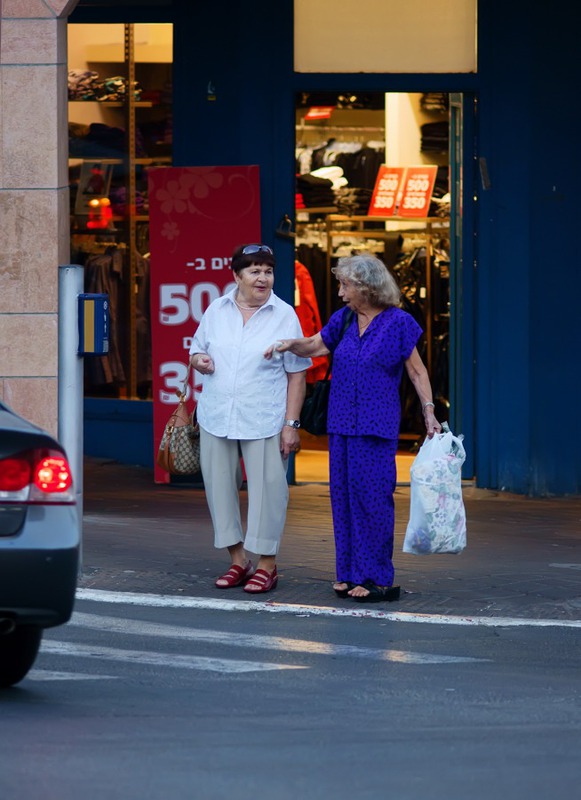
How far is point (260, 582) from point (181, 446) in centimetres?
85

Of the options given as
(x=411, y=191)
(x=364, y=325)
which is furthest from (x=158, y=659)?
(x=411, y=191)

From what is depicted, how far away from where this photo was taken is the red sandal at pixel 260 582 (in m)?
9.22

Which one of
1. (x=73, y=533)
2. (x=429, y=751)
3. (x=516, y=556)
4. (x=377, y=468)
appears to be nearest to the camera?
(x=429, y=751)

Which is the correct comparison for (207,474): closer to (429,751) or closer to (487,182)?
(429,751)

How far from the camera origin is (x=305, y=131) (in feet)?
48.3

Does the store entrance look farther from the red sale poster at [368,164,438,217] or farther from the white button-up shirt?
the white button-up shirt

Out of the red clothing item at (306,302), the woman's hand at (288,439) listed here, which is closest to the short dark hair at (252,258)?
the woman's hand at (288,439)

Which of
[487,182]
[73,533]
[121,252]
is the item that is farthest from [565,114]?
[73,533]

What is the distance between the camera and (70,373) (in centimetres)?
944

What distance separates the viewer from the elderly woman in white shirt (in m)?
9.16

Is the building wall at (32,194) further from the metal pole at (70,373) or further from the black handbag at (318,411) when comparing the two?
the black handbag at (318,411)

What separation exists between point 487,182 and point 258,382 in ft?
14.9

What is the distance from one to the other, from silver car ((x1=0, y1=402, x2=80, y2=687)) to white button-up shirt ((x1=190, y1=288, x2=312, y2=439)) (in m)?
2.70

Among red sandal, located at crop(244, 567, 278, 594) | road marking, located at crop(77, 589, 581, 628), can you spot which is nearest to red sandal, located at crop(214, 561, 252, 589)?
red sandal, located at crop(244, 567, 278, 594)
